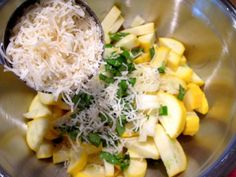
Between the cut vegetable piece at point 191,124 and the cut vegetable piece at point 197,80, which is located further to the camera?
the cut vegetable piece at point 197,80

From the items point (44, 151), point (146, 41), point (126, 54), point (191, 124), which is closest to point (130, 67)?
point (126, 54)

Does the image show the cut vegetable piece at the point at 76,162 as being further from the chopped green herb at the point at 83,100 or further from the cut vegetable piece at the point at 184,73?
the cut vegetable piece at the point at 184,73

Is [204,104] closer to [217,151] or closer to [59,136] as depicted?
[217,151]

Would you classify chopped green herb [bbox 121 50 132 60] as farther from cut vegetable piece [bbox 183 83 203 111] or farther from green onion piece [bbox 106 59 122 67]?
cut vegetable piece [bbox 183 83 203 111]

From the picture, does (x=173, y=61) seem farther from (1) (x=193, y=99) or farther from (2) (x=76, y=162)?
(2) (x=76, y=162)

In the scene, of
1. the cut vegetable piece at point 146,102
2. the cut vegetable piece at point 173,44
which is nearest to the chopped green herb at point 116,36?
the cut vegetable piece at point 173,44
